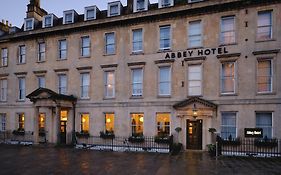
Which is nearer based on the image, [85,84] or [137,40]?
[137,40]

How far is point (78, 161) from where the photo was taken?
14.6 metres

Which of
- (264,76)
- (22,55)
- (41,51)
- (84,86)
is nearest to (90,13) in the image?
(41,51)

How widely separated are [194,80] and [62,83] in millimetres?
12811

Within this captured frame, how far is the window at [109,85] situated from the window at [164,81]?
438cm

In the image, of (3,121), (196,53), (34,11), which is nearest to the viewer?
(196,53)

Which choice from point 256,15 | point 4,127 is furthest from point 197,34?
point 4,127

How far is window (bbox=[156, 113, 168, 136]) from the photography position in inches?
765

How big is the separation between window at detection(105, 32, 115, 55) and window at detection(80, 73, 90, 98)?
296 centimetres

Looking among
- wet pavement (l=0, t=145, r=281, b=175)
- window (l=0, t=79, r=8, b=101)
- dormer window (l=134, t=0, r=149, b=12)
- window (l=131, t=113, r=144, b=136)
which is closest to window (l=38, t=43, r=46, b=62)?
window (l=0, t=79, r=8, b=101)

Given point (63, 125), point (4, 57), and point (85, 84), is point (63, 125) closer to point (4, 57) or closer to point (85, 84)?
point (85, 84)

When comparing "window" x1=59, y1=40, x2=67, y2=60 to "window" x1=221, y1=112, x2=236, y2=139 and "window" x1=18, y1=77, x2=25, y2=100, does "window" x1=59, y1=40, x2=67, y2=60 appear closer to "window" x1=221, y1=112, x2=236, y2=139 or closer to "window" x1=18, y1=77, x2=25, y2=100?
"window" x1=18, y1=77, x2=25, y2=100

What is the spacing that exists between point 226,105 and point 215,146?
3.37 m

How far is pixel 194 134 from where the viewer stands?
18688mm

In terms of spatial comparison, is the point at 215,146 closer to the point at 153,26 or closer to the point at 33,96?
the point at 153,26
